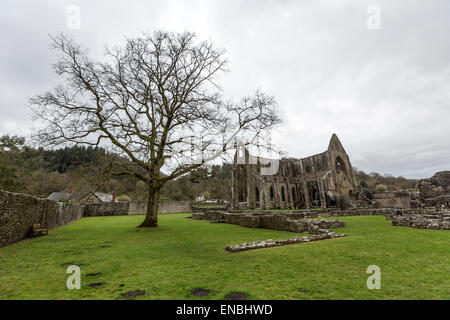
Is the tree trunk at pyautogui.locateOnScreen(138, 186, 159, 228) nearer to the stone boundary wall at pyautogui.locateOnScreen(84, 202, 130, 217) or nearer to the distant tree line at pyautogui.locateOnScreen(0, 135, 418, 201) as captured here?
the distant tree line at pyautogui.locateOnScreen(0, 135, 418, 201)

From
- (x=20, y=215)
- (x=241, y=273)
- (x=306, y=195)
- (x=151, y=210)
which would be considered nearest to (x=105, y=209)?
(x=151, y=210)

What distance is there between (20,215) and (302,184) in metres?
43.5

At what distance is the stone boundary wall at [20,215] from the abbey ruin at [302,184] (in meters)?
28.3

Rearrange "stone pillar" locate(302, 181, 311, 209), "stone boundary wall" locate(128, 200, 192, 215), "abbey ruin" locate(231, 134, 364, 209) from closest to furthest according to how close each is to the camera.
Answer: "stone boundary wall" locate(128, 200, 192, 215)
"abbey ruin" locate(231, 134, 364, 209)
"stone pillar" locate(302, 181, 311, 209)

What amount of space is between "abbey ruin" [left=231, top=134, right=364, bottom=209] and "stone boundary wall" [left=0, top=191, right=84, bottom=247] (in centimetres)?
2828

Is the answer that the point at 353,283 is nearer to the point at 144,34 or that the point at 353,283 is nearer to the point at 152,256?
the point at 152,256

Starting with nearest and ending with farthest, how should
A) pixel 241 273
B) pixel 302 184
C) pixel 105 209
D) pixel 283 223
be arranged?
pixel 241 273 < pixel 283 223 < pixel 105 209 < pixel 302 184

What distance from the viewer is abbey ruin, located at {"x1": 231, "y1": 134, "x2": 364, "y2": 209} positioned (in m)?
39.6

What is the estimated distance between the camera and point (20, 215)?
9.18 meters

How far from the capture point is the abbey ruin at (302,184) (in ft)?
130

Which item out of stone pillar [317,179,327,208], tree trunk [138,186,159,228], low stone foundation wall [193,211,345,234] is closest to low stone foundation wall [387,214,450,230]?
low stone foundation wall [193,211,345,234]

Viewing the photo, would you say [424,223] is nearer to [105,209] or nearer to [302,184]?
[302,184]

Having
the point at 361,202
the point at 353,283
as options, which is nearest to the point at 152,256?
the point at 353,283
